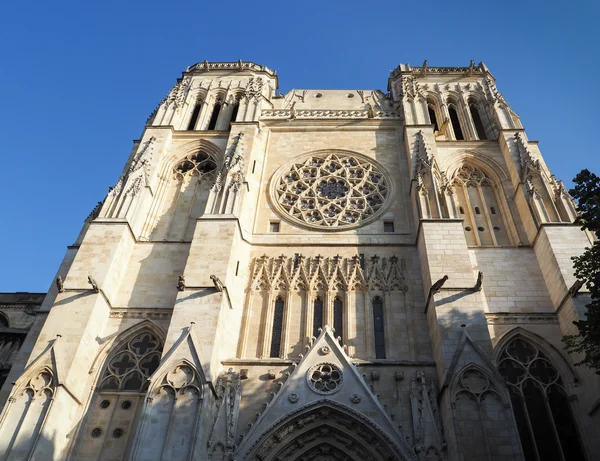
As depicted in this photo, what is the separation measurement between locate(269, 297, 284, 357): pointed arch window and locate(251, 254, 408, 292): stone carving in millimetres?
510

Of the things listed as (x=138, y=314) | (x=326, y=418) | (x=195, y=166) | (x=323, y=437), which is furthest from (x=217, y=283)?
(x=195, y=166)

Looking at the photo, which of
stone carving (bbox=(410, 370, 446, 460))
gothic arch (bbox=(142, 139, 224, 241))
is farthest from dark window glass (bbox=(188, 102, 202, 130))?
stone carving (bbox=(410, 370, 446, 460))

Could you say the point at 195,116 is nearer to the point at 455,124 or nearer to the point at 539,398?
the point at 455,124

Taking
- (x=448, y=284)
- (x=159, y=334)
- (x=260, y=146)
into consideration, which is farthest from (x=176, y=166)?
(x=448, y=284)

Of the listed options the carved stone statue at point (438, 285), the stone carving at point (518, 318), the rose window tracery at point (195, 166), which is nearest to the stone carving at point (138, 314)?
the rose window tracery at point (195, 166)

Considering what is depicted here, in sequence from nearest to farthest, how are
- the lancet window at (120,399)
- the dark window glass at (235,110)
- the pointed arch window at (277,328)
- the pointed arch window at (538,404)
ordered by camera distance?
the pointed arch window at (538,404)
the lancet window at (120,399)
the pointed arch window at (277,328)
the dark window glass at (235,110)

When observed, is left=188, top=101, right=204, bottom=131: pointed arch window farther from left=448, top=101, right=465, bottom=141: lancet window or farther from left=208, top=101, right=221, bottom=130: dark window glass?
left=448, top=101, right=465, bottom=141: lancet window

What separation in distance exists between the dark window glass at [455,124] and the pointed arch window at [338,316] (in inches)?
351

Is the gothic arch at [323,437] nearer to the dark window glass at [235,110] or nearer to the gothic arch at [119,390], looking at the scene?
the gothic arch at [119,390]

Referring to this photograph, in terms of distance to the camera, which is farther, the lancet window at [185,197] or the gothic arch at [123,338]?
the lancet window at [185,197]

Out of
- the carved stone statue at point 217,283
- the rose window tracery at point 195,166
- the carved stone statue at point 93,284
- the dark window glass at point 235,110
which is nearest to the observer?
the carved stone statue at point 217,283

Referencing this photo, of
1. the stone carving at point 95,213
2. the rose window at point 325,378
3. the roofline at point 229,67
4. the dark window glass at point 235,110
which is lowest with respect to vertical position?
the rose window at point 325,378

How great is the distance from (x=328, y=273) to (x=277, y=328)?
7.15ft

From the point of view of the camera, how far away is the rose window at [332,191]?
1544 cm
